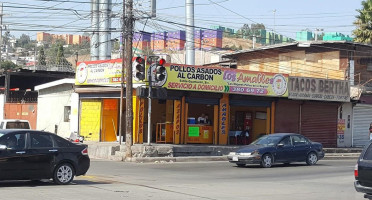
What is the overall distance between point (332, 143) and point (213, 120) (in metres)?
9.63

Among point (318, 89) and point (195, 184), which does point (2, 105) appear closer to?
point (318, 89)

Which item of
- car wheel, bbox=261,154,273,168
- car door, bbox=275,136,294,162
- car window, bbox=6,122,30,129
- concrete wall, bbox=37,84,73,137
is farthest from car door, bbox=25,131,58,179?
concrete wall, bbox=37,84,73,137

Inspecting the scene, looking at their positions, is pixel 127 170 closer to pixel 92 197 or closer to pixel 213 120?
pixel 92 197

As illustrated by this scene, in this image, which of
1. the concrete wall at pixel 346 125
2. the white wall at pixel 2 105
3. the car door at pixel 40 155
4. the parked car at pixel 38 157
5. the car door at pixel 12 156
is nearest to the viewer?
A: the car door at pixel 12 156

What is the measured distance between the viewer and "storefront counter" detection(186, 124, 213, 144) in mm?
32188

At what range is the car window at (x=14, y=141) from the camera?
14742 millimetres

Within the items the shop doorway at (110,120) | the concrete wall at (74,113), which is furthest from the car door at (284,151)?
the concrete wall at (74,113)

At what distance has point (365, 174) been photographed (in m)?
12.6

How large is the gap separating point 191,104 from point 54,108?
10196 millimetres

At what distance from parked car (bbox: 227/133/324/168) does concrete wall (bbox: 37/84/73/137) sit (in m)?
15.2

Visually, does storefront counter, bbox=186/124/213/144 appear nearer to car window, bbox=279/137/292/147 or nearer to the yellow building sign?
the yellow building sign

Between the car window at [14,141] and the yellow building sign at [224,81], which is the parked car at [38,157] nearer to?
the car window at [14,141]

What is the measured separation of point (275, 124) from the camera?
3575cm

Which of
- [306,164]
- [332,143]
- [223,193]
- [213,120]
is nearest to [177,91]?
[213,120]
